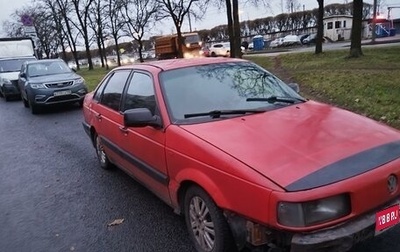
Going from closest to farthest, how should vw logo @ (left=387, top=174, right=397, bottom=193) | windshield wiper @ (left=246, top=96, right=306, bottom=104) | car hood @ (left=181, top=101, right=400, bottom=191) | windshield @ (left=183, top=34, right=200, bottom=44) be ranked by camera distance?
car hood @ (left=181, top=101, right=400, bottom=191) < vw logo @ (left=387, top=174, right=397, bottom=193) < windshield wiper @ (left=246, top=96, right=306, bottom=104) < windshield @ (left=183, top=34, right=200, bottom=44)

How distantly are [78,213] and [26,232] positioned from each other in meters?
0.57

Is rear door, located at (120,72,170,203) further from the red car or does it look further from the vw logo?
the vw logo

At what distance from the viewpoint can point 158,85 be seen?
12.5 ft

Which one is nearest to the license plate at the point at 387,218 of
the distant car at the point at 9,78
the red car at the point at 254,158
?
the red car at the point at 254,158

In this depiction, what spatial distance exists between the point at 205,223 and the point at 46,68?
1128cm

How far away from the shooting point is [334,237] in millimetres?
2377

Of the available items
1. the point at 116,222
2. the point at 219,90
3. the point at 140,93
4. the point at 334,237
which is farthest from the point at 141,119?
the point at 334,237

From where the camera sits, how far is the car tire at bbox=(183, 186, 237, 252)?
284 centimetres

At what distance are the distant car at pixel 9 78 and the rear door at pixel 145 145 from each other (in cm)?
1383

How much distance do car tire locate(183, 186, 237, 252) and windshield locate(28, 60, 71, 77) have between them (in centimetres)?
1071

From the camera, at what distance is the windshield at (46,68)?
1262 centimetres

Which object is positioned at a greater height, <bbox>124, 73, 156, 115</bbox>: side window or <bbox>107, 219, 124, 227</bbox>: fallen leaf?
<bbox>124, 73, 156, 115</bbox>: side window

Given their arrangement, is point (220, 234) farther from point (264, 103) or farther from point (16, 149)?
point (16, 149)

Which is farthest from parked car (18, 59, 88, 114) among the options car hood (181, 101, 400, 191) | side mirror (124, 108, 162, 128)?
car hood (181, 101, 400, 191)
